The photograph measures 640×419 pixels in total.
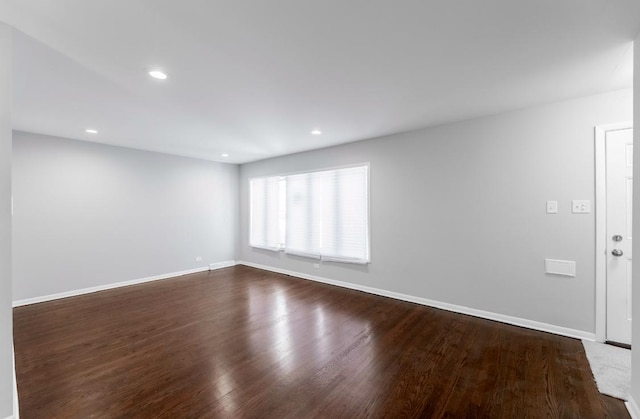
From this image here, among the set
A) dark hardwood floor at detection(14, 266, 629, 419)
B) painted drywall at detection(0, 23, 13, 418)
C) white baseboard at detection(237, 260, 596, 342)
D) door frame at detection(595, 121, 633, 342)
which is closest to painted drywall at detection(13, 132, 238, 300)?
dark hardwood floor at detection(14, 266, 629, 419)

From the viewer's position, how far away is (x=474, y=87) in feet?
8.41

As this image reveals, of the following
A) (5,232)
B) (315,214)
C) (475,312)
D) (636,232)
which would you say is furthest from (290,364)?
(315,214)

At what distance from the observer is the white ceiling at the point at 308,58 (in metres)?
1.56

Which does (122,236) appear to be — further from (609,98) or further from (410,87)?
(609,98)

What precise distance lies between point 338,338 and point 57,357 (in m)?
2.66

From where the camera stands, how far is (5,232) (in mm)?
1646

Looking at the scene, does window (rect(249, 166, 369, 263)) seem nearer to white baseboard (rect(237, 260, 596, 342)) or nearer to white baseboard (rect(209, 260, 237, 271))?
white baseboard (rect(237, 260, 596, 342))

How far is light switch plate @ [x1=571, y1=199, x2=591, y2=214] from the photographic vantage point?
9.09 feet

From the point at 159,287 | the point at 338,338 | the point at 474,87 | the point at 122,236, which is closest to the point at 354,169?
the point at 474,87

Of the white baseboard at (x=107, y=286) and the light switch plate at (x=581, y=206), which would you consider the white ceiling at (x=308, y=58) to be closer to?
the light switch plate at (x=581, y=206)

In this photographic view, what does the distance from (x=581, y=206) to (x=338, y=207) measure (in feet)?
10.3

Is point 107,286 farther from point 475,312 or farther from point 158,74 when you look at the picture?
point 475,312

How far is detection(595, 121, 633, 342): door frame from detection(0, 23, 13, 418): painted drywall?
15.9ft

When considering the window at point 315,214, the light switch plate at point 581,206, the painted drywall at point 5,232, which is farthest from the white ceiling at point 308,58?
the window at point 315,214
